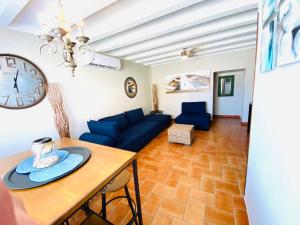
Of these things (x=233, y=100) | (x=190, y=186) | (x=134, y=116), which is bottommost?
(x=190, y=186)

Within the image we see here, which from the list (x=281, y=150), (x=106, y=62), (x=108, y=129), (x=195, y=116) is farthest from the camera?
(x=195, y=116)

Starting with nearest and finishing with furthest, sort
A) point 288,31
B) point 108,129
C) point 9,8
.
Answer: point 288,31, point 9,8, point 108,129

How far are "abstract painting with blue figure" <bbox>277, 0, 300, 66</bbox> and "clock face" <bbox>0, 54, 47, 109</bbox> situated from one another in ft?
9.68

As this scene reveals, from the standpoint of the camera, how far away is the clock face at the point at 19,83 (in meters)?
1.83

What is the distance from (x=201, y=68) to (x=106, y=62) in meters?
3.26

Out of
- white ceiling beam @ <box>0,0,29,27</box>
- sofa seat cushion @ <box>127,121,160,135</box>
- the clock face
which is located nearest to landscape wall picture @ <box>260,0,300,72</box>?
white ceiling beam @ <box>0,0,29,27</box>

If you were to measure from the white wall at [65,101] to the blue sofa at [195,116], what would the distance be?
1.91 meters

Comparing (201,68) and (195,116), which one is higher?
(201,68)

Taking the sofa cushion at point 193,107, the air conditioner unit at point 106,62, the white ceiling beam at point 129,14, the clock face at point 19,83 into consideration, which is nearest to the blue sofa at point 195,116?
the sofa cushion at point 193,107

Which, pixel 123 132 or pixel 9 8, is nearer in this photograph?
pixel 9 8

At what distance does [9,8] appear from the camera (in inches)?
56.4

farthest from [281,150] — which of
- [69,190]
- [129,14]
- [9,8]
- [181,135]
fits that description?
[9,8]

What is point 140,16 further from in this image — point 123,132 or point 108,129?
point 123,132

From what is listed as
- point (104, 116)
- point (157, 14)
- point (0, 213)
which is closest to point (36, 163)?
point (0, 213)
